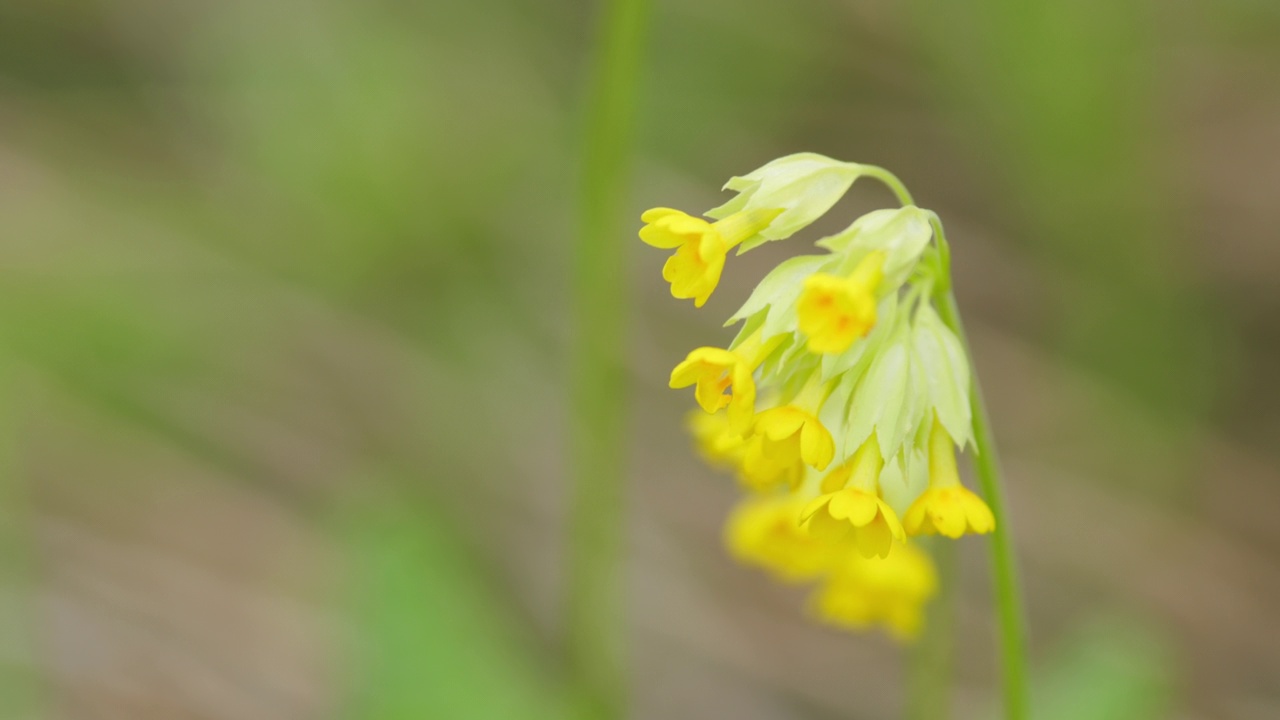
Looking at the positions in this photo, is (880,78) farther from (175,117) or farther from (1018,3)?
(175,117)

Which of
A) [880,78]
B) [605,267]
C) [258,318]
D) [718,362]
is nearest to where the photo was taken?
[718,362]

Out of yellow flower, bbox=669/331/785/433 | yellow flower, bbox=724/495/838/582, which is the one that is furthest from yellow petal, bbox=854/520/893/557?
yellow flower, bbox=724/495/838/582

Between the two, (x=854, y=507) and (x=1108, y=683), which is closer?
(x=854, y=507)

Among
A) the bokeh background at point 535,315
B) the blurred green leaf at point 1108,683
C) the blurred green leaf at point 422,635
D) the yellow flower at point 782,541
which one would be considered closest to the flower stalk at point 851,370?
the yellow flower at point 782,541

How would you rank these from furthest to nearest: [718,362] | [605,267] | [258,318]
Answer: [258,318], [605,267], [718,362]

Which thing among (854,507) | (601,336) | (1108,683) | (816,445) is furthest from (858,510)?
(1108,683)

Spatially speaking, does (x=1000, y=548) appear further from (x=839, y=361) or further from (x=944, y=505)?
(x=839, y=361)

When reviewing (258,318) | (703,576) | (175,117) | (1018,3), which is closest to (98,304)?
(258,318)
